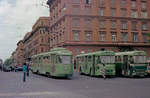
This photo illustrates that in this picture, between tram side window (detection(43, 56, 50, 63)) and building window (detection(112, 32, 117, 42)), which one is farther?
building window (detection(112, 32, 117, 42))

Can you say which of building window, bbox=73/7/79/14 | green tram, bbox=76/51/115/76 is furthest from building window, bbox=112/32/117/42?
green tram, bbox=76/51/115/76

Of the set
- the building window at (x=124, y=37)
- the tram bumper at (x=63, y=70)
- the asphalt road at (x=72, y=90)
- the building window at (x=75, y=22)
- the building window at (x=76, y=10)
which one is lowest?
the asphalt road at (x=72, y=90)

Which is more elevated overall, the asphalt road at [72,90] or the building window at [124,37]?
the building window at [124,37]

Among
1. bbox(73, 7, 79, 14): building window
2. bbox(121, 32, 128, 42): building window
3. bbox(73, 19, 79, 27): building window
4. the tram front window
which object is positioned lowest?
the tram front window

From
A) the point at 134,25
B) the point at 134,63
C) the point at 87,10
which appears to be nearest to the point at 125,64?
the point at 134,63

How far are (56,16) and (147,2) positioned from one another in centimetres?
2333

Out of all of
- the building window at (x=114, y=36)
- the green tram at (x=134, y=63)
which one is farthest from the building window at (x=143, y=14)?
the green tram at (x=134, y=63)

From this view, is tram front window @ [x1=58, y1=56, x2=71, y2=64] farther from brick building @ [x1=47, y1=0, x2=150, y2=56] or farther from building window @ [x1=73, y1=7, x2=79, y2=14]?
building window @ [x1=73, y1=7, x2=79, y2=14]

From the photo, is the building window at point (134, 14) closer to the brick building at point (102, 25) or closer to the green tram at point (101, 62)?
the brick building at point (102, 25)

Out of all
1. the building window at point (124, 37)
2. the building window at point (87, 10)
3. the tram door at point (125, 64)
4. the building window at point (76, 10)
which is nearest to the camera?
the tram door at point (125, 64)

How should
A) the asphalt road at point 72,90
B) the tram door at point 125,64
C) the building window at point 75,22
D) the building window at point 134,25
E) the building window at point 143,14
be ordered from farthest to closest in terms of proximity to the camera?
the building window at point 143,14 → the building window at point 134,25 → the building window at point 75,22 → the tram door at point 125,64 → the asphalt road at point 72,90

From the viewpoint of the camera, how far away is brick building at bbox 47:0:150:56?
196 ft

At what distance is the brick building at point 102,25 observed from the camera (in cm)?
5962

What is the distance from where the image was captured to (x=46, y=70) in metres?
31.1
